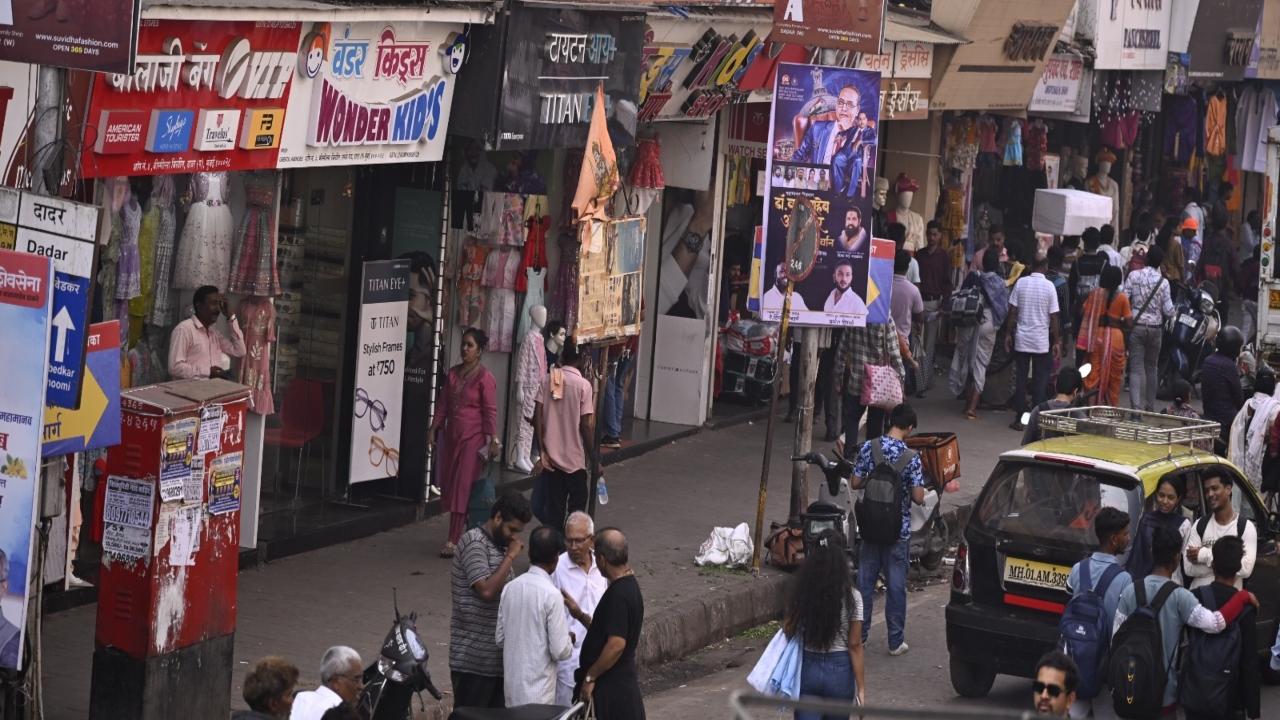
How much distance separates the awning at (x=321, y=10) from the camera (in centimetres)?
1028

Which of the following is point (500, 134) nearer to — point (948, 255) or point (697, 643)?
point (697, 643)

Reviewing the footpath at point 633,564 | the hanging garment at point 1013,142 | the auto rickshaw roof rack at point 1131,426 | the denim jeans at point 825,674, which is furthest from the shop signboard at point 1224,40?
the denim jeans at point 825,674

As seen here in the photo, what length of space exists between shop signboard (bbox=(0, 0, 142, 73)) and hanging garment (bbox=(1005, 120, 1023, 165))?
61.8 feet

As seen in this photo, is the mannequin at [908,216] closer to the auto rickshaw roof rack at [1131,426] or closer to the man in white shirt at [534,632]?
the auto rickshaw roof rack at [1131,426]

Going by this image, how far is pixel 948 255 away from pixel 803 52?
4846mm

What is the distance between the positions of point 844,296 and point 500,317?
289 cm

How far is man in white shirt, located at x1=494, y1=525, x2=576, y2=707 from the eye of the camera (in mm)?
8547

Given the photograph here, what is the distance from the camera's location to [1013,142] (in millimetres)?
25828

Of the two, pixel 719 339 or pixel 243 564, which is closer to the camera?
pixel 243 564

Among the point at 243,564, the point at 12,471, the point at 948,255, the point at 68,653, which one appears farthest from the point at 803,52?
the point at 12,471

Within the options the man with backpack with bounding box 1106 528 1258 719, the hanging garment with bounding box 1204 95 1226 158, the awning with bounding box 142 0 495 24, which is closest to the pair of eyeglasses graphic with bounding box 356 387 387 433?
the awning with bounding box 142 0 495 24

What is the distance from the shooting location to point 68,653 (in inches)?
411

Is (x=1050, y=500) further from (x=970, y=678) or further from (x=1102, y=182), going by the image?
(x=1102, y=182)

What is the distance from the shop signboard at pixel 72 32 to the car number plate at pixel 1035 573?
554 cm
